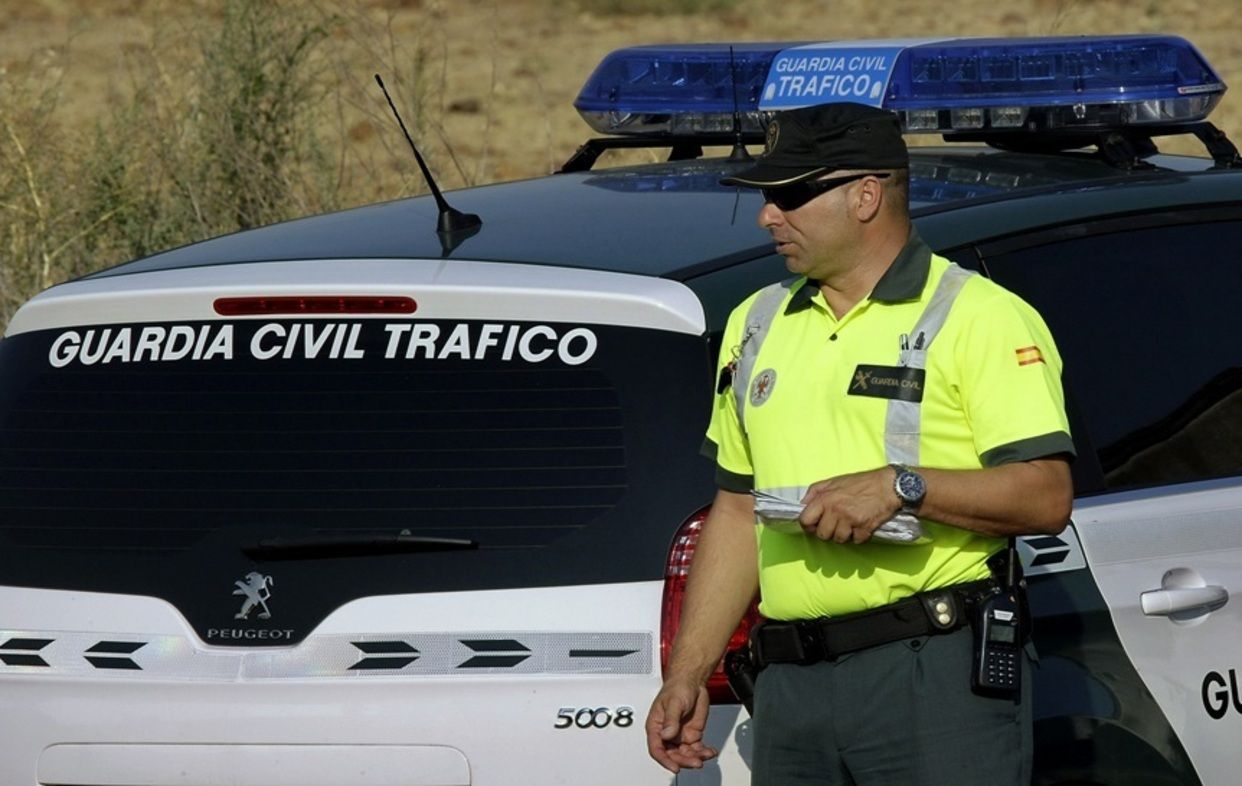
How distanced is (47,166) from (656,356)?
5.79 metres

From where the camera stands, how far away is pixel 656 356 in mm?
3191

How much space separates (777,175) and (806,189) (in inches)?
1.8

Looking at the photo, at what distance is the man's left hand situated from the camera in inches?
113

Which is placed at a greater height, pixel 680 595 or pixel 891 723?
pixel 680 595

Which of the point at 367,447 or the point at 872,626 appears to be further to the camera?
the point at 367,447

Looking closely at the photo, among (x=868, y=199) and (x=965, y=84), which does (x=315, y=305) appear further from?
(x=965, y=84)

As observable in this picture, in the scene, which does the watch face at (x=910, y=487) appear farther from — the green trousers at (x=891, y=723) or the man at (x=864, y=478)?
the green trousers at (x=891, y=723)

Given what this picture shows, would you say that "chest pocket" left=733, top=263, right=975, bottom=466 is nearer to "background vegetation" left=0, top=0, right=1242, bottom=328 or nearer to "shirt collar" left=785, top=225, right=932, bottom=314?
"shirt collar" left=785, top=225, right=932, bottom=314

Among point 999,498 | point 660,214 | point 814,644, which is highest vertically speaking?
point 660,214

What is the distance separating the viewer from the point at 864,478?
9.50ft

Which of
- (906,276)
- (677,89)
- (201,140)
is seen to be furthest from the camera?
(201,140)

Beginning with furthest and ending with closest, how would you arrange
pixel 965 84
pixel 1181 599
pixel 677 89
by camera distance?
pixel 677 89
pixel 965 84
pixel 1181 599

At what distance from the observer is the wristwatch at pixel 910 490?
288cm

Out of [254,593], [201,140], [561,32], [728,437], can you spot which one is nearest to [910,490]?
[728,437]
